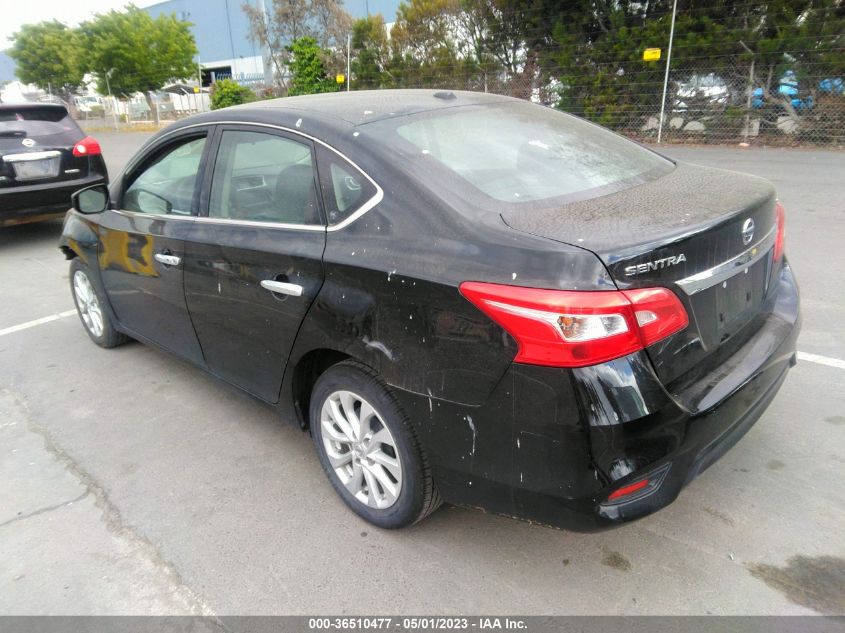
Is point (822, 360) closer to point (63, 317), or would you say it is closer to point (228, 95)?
point (63, 317)

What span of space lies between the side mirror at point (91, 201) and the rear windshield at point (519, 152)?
7.40 ft

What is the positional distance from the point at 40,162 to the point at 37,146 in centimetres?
18

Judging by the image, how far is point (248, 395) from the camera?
10.5 ft

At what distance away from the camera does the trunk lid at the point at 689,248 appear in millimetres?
1976

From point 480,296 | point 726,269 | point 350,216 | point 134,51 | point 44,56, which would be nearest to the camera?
point 480,296

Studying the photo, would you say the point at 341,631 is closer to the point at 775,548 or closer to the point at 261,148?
the point at 775,548

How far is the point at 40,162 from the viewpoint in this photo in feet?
24.8

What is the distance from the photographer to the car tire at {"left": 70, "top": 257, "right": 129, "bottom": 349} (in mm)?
4480

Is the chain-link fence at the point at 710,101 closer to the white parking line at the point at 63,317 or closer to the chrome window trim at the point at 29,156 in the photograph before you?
the white parking line at the point at 63,317

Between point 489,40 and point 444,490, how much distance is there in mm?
15520

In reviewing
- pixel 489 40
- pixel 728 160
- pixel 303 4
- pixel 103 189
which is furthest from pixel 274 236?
pixel 303 4

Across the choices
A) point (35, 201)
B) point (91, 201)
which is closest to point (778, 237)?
point (91, 201)

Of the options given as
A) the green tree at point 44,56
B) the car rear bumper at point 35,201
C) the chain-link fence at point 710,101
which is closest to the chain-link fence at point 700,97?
the chain-link fence at point 710,101

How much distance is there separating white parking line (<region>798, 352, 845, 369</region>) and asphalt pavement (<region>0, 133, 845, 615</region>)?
0.03 meters
